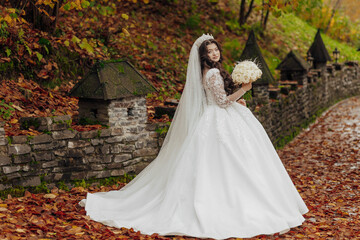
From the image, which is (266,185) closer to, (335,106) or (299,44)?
(335,106)

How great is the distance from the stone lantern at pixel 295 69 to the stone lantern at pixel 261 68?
3.59 meters

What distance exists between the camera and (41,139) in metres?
6.68

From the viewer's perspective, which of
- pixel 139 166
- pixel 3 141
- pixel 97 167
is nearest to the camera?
pixel 3 141

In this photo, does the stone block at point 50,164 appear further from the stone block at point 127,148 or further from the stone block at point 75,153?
the stone block at point 127,148

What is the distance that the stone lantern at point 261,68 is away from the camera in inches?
436

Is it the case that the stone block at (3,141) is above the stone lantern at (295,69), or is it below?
below

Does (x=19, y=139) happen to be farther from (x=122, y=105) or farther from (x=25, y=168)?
(x=122, y=105)

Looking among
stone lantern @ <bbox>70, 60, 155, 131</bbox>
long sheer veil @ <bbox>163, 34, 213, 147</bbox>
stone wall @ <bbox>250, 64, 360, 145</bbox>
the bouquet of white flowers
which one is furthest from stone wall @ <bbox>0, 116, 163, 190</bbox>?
stone wall @ <bbox>250, 64, 360, 145</bbox>

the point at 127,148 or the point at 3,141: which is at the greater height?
the point at 3,141

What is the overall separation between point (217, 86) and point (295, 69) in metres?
9.47

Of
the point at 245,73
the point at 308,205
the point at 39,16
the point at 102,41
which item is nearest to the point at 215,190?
the point at 245,73

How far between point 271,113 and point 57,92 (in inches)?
205

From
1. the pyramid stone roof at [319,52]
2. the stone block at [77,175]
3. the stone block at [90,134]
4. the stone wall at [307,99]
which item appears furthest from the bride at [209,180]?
the pyramid stone roof at [319,52]

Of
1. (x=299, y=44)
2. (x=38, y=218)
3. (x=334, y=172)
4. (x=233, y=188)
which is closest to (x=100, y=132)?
(x=38, y=218)
